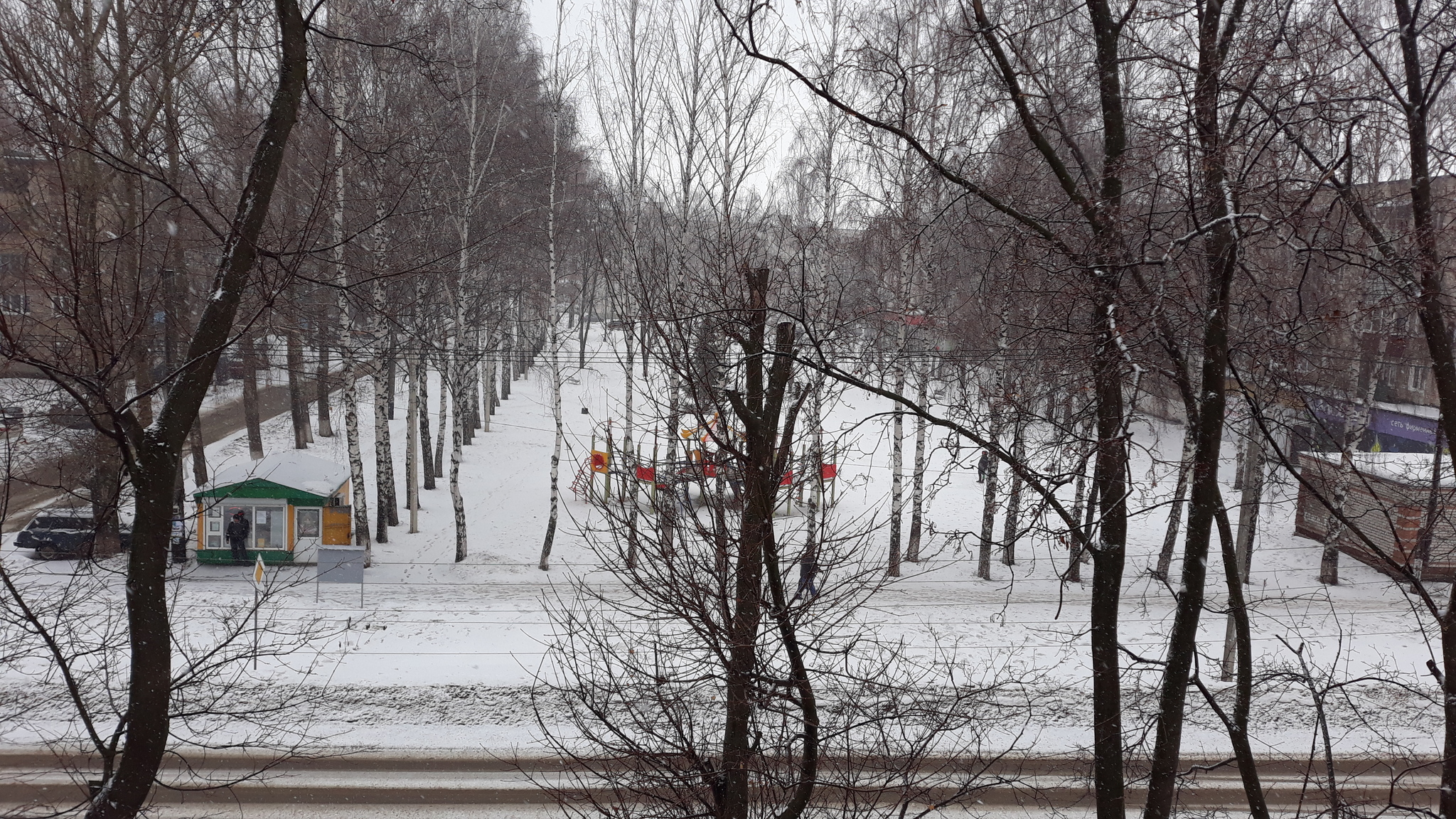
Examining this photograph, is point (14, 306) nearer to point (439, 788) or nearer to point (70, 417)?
point (70, 417)

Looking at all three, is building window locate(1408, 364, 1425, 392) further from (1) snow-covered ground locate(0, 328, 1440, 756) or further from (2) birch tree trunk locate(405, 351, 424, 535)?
(2) birch tree trunk locate(405, 351, 424, 535)

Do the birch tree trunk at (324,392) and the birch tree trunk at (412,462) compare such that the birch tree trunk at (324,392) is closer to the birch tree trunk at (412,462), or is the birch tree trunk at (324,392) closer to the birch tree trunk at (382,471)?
the birch tree trunk at (382,471)

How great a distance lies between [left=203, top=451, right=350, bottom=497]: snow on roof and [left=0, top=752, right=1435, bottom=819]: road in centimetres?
760

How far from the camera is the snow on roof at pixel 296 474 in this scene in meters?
16.6

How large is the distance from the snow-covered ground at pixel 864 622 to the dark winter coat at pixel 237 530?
25.0 inches

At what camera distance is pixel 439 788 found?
29.5 feet

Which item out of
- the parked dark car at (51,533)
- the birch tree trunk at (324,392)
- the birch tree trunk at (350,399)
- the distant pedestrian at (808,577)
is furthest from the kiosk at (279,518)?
the distant pedestrian at (808,577)

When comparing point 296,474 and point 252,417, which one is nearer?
point 296,474

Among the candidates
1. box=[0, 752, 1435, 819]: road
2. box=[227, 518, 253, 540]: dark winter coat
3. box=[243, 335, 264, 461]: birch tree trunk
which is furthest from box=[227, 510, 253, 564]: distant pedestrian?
box=[0, 752, 1435, 819]: road

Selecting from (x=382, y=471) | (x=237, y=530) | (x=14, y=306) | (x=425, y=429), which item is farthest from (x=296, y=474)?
(x=14, y=306)

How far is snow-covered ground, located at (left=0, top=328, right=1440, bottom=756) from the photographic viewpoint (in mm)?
10188

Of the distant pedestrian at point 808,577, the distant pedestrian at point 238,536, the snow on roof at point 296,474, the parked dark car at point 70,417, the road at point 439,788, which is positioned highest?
the parked dark car at point 70,417

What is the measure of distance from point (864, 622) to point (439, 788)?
15.5 feet

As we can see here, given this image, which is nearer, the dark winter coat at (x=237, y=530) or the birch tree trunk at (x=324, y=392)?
the dark winter coat at (x=237, y=530)
